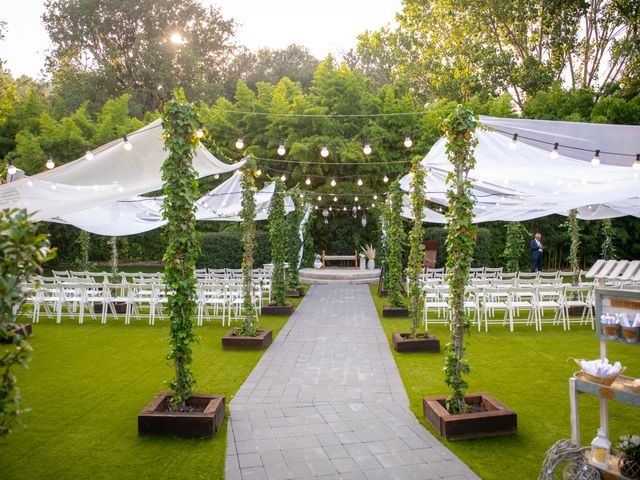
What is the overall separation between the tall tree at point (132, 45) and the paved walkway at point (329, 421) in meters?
20.4

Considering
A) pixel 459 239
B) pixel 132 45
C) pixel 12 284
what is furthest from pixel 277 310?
pixel 132 45

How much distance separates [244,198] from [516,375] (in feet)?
16.9

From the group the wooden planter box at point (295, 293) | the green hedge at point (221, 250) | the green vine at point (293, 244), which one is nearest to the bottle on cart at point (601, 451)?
the green vine at point (293, 244)

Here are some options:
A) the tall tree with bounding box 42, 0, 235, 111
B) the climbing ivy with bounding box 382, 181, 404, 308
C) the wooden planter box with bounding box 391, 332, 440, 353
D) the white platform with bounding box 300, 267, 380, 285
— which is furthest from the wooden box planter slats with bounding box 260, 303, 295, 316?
the tall tree with bounding box 42, 0, 235, 111

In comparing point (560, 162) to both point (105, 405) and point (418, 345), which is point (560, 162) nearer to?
point (418, 345)

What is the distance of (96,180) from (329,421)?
4495mm

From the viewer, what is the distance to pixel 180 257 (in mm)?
4340

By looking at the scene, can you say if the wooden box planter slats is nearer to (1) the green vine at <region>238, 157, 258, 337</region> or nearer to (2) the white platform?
(1) the green vine at <region>238, 157, 258, 337</region>

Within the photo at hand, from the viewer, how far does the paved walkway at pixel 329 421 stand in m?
3.37

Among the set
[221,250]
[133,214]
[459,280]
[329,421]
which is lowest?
[329,421]

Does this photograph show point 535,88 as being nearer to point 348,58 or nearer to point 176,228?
point 348,58

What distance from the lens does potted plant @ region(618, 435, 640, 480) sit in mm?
2752

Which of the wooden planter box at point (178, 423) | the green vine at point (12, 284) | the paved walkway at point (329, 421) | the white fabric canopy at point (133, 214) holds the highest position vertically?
the white fabric canopy at point (133, 214)

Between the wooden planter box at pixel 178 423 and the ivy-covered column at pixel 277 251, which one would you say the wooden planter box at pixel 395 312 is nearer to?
the ivy-covered column at pixel 277 251
